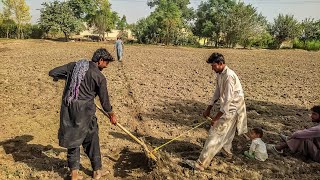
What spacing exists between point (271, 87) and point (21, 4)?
1320 inches

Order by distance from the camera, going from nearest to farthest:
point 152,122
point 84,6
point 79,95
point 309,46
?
point 79,95 < point 152,122 < point 309,46 < point 84,6

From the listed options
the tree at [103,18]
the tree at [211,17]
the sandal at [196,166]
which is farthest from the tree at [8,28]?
the sandal at [196,166]

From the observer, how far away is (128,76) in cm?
1109

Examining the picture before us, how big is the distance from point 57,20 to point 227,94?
3759 cm

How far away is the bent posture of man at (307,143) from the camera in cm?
450

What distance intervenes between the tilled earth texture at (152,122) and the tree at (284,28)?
28458 mm

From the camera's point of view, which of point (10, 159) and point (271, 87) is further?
point (271, 87)

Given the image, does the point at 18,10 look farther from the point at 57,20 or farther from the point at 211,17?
the point at 211,17

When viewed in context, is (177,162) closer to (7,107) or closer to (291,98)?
(7,107)

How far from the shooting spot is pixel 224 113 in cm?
409

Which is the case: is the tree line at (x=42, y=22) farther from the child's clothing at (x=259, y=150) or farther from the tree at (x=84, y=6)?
the child's clothing at (x=259, y=150)

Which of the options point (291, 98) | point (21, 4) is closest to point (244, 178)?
point (291, 98)

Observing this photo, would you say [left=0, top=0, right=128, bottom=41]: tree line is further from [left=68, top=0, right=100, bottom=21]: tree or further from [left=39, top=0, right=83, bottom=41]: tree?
[left=68, top=0, right=100, bottom=21]: tree

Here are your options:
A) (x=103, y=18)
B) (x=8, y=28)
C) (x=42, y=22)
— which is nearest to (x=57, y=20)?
(x=42, y=22)
